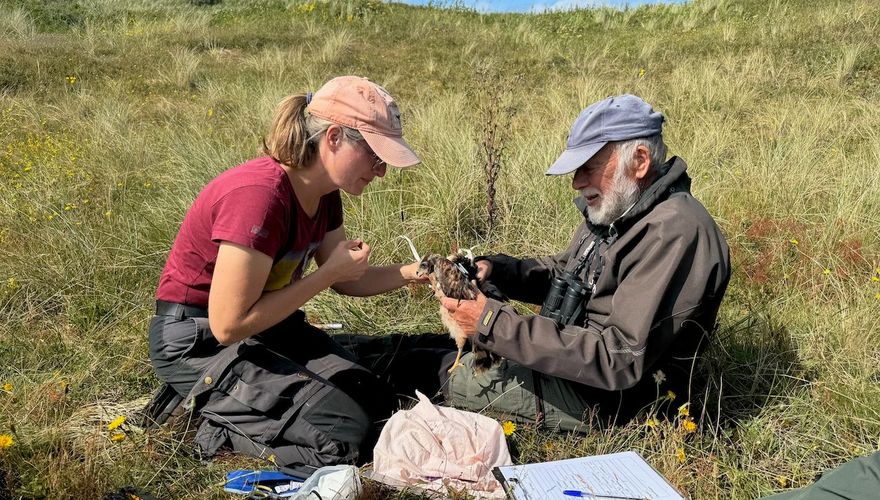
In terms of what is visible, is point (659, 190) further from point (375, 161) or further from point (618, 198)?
point (375, 161)

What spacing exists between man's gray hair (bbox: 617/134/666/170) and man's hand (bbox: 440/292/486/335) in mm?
800

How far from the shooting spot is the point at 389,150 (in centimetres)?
233

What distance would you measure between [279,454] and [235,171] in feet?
3.83

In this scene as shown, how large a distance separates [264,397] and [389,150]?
44.0 inches

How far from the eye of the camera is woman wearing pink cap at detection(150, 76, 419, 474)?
2.23 meters

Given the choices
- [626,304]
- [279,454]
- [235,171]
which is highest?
[235,171]

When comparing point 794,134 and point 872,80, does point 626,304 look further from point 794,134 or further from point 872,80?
point 872,80

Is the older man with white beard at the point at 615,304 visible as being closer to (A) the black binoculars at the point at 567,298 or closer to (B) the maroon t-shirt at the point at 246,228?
(A) the black binoculars at the point at 567,298

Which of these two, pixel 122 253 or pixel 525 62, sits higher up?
pixel 525 62

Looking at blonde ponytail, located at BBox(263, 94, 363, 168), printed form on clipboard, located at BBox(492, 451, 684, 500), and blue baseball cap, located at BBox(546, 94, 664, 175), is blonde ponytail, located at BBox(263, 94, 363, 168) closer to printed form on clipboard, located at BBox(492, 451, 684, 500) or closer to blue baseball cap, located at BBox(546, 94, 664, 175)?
blue baseball cap, located at BBox(546, 94, 664, 175)

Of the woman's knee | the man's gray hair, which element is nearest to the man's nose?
the man's gray hair

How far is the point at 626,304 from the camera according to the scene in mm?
2166

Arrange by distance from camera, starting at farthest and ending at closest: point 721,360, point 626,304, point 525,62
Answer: point 525,62 → point 721,360 → point 626,304

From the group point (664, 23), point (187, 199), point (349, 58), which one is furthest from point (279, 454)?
point (664, 23)
